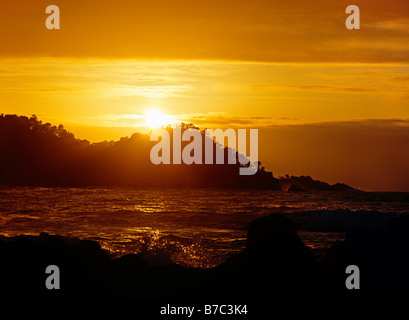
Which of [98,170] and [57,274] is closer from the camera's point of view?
[57,274]

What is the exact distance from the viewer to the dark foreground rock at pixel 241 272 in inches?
509

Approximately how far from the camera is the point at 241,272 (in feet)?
45.3

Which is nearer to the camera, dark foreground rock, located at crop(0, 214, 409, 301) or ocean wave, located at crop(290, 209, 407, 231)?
dark foreground rock, located at crop(0, 214, 409, 301)

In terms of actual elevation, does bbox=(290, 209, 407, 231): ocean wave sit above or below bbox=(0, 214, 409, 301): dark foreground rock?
below

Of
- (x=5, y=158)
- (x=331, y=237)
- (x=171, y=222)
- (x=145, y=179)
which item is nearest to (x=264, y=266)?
(x=331, y=237)

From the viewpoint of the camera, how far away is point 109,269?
1380 centimetres

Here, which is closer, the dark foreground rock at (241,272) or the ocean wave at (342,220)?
the dark foreground rock at (241,272)

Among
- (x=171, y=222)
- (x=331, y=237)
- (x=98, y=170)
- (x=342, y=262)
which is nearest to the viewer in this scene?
(x=342, y=262)

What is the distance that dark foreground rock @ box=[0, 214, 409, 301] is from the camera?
12.9 metres

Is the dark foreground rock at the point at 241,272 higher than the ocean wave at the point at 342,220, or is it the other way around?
the dark foreground rock at the point at 241,272
